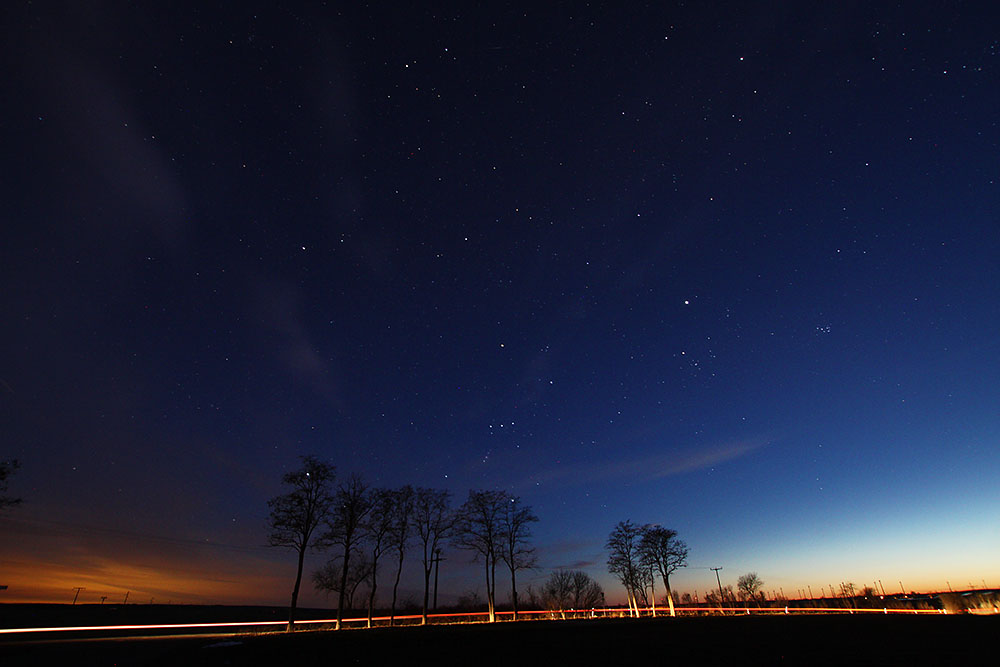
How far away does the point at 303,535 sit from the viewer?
3825 cm

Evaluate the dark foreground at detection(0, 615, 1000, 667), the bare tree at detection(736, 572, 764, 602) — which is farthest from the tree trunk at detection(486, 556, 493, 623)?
the bare tree at detection(736, 572, 764, 602)

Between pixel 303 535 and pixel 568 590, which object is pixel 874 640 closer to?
pixel 303 535

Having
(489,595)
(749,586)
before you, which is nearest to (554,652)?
(489,595)

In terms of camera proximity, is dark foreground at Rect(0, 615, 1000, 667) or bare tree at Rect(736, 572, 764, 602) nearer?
dark foreground at Rect(0, 615, 1000, 667)

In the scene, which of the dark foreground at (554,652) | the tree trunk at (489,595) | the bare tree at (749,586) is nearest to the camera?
the dark foreground at (554,652)

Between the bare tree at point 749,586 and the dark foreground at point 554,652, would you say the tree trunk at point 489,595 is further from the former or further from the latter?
the bare tree at point 749,586

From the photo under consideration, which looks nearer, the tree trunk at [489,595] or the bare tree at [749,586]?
the tree trunk at [489,595]

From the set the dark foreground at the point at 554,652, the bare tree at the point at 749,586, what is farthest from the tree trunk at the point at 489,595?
the bare tree at the point at 749,586

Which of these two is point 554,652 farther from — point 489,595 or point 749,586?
point 749,586

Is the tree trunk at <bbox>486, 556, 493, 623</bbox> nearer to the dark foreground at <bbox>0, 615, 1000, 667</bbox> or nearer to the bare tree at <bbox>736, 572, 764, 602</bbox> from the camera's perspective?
the dark foreground at <bbox>0, 615, 1000, 667</bbox>

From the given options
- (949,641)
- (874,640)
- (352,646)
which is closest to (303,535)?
(352,646)

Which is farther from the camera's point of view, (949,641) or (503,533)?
(503,533)

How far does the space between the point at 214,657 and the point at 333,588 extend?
74.5m

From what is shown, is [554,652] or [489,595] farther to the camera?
[489,595]
